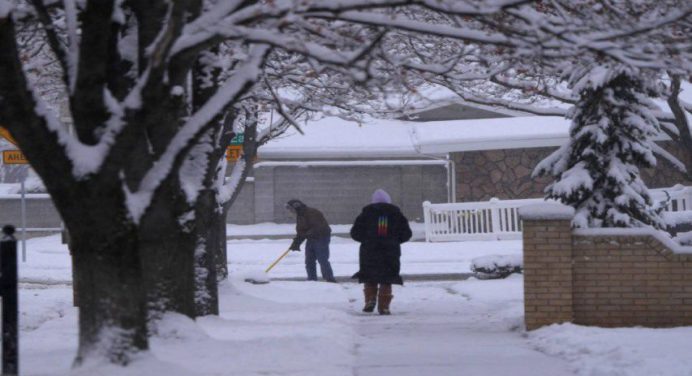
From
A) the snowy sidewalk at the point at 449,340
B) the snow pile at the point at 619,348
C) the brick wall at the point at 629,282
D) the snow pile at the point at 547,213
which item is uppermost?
the snow pile at the point at 547,213

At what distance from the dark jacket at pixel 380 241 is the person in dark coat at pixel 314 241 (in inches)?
200

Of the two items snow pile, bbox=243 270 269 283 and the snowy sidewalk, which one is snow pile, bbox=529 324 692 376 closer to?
the snowy sidewalk

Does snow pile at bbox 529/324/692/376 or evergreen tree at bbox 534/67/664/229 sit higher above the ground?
evergreen tree at bbox 534/67/664/229

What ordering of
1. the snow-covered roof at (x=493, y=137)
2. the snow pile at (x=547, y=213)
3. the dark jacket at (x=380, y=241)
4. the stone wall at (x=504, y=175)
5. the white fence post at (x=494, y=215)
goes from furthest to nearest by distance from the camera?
1. the stone wall at (x=504, y=175)
2. the snow-covered roof at (x=493, y=137)
3. the white fence post at (x=494, y=215)
4. the dark jacket at (x=380, y=241)
5. the snow pile at (x=547, y=213)

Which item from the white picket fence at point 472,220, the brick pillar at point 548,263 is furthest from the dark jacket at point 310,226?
the brick pillar at point 548,263

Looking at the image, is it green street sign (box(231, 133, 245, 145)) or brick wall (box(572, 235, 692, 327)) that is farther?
green street sign (box(231, 133, 245, 145))

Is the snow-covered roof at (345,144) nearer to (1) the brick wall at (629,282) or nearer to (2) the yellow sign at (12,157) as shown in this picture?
(2) the yellow sign at (12,157)

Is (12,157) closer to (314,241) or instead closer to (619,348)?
(314,241)

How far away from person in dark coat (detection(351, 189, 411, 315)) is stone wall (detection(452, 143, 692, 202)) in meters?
16.0

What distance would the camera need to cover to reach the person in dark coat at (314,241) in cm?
1972

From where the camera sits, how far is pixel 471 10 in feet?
→ 22.2

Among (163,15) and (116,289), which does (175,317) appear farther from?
(163,15)

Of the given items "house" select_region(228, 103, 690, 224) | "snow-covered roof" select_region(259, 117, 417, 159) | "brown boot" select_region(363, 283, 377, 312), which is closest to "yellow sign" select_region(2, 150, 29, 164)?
"brown boot" select_region(363, 283, 377, 312)

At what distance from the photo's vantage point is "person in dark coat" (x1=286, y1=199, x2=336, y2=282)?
19719mm
